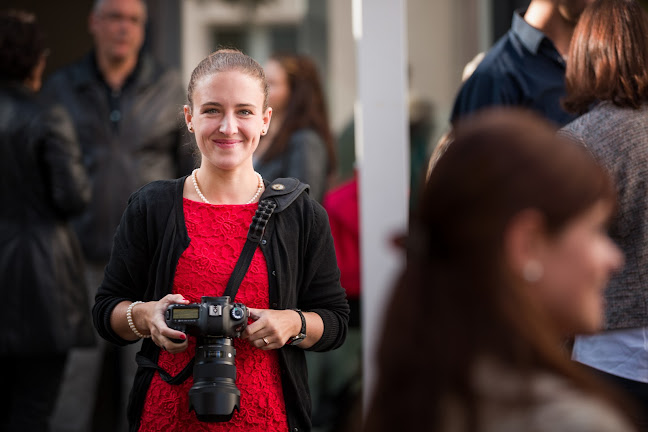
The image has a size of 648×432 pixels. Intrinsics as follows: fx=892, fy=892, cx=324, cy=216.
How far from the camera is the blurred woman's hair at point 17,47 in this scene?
4.13m

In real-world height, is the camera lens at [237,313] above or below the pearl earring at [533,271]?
below

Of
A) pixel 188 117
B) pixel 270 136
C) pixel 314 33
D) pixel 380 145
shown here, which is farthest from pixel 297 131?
pixel 188 117

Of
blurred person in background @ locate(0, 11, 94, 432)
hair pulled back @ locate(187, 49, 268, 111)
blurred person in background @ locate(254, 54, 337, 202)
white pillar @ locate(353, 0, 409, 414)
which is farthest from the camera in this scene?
blurred person in background @ locate(254, 54, 337, 202)

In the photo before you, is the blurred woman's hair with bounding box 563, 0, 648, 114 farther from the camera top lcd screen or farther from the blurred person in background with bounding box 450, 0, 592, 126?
the camera top lcd screen

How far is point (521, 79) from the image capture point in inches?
131

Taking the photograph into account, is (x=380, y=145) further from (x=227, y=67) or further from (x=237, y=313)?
(x=237, y=313)

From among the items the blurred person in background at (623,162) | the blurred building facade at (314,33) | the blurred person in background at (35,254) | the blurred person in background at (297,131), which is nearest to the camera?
the blurred person in background at (623,162)

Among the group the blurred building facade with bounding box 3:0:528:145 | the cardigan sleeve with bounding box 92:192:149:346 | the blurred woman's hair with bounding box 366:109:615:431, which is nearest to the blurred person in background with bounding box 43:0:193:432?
the blurred building facade with bounding box 3:0:528:145

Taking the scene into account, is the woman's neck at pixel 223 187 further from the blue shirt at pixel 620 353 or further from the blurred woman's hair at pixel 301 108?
the blurred woman's hair at pixel 301 108

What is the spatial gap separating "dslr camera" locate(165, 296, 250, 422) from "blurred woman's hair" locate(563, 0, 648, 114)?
1.38 m

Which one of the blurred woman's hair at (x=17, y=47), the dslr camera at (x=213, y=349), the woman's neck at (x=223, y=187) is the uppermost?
the blurred woman's hair at (x=17, y=47)

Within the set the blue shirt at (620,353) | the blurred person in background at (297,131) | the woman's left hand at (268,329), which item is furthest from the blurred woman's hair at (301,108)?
the woman's left hand at (268,329)

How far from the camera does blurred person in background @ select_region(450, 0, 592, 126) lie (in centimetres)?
332

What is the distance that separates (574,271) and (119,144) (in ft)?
11.7
